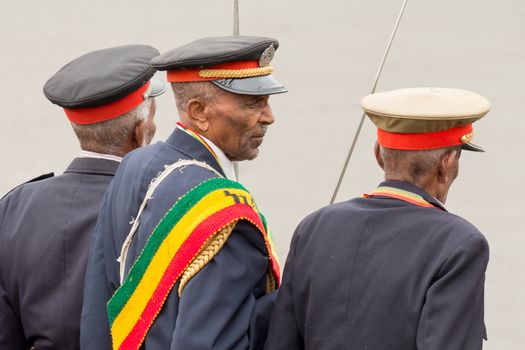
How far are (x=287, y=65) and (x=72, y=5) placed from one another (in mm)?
1024

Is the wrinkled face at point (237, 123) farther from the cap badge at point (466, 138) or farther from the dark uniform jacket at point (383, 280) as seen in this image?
the cap badge at point (466, 138)

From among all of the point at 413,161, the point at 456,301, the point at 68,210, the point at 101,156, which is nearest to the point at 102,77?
the point at 101,156

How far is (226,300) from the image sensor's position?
2.54 meters

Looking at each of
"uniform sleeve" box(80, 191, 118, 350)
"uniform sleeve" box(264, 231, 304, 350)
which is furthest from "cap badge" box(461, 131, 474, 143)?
"uniform sleeve" box(80, 191, 118, 350)

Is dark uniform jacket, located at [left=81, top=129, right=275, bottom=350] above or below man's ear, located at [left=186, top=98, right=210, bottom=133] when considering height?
below

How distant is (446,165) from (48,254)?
1.14 metres

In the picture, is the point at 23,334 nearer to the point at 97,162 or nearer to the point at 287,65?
the point at 97,162

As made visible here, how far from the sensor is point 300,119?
4066 mm

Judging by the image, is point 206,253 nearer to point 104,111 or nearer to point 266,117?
point 266,117

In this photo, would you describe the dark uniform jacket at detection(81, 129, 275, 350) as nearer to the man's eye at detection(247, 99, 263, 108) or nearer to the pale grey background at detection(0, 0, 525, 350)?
the man's eye at detection(247, 99, 263, 108)

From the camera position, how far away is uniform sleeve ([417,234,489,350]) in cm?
232

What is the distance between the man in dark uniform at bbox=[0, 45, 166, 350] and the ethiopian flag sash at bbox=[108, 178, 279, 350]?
0.37 metres

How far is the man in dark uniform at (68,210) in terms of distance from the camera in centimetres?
304

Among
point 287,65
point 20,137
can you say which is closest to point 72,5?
point 20,137
